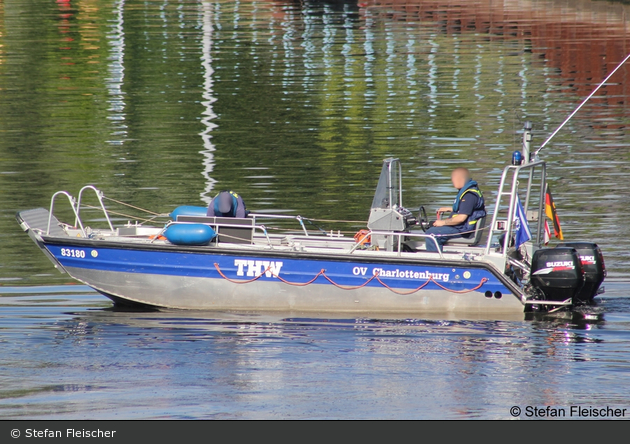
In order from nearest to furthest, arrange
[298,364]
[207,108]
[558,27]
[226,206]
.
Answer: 1. [298,364]
2. [226,206]
3. [207,108]
4. [558,27]

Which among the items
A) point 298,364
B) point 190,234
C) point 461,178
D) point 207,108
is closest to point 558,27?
point 207,108

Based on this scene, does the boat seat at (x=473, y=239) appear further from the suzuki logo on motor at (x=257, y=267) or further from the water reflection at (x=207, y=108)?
the water reflection at (x=207, y=108)

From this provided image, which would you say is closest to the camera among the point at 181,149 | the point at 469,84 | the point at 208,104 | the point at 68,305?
the point at 68,305

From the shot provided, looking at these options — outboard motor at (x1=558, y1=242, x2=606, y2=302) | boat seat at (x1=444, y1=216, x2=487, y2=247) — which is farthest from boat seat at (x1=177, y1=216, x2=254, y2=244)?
outboard motor at (x1=558, y1=242, x2=606, y2=302)

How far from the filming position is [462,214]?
12953mm

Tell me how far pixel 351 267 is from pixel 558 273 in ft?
8.64

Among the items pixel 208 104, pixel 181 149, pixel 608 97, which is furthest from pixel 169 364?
pixel 608 97

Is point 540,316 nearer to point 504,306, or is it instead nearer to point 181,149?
point 504,306

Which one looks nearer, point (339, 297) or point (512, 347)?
point (512, 347)

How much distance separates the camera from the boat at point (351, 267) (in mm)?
12445

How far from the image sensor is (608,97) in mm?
33625

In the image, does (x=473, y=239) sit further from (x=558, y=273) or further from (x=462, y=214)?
(x=558, y=273)

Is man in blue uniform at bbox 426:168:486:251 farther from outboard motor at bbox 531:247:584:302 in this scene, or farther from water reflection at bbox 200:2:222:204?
water reflection at bbox 200:2:222:204

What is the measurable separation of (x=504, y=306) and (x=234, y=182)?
10330 millimetres
